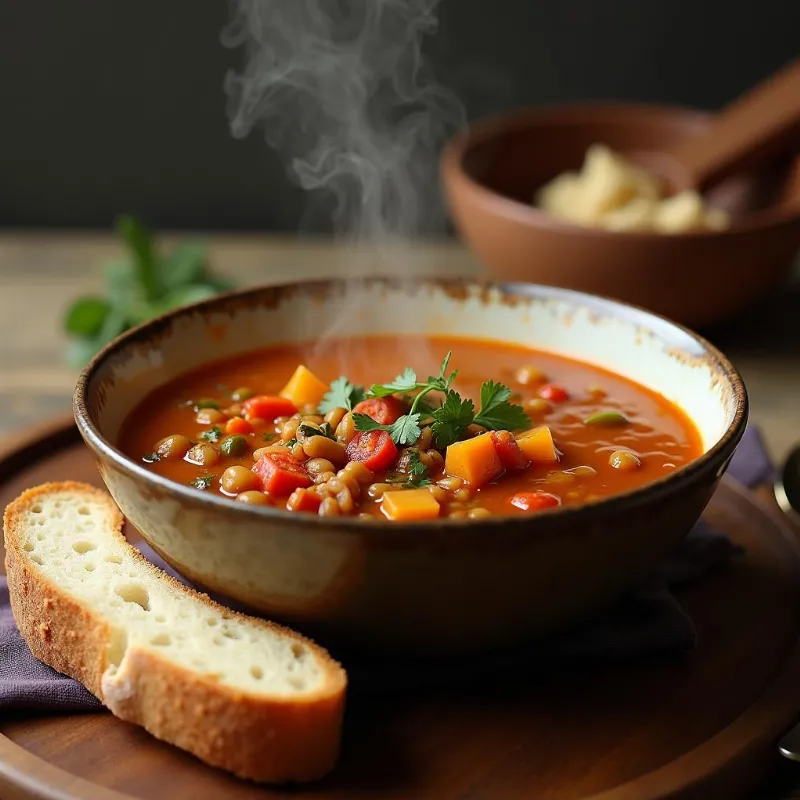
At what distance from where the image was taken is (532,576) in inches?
83.8

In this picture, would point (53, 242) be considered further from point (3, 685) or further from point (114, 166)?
point (3, 685)

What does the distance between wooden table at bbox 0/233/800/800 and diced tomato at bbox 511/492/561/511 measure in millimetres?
1702

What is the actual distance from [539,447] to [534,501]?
0.24m

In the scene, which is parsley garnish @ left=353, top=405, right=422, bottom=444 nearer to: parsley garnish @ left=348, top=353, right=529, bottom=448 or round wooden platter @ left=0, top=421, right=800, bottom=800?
parsley garnish @ left=348, top=353, right=529, bottom=448

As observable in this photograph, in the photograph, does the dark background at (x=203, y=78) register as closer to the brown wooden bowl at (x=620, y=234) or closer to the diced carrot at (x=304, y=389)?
the brown wooden bowl at (x=620, y=234)

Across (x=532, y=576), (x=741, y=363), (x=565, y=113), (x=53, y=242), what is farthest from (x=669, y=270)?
(x=53, y=242)

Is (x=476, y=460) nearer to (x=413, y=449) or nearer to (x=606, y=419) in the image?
(x=413, y=449)

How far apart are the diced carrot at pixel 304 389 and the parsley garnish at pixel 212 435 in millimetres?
259

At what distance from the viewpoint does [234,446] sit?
8.80 ft

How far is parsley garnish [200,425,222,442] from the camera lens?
2.79 metres

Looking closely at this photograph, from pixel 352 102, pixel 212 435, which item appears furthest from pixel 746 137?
pixel 212 435

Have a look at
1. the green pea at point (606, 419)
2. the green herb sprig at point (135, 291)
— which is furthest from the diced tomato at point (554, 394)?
the green herb sprig at point (135, 291)

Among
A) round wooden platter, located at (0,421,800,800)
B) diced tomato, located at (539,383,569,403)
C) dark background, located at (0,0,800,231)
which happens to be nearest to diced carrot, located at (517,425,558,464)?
diced tomato, located at (539,383,569,403)

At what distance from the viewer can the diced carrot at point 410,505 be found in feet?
7.82
